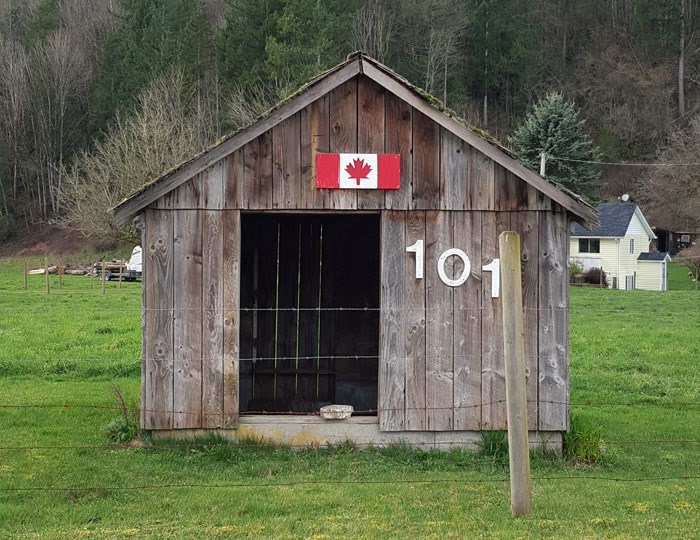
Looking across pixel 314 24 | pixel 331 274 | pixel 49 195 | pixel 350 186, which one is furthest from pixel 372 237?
pixel 49 195

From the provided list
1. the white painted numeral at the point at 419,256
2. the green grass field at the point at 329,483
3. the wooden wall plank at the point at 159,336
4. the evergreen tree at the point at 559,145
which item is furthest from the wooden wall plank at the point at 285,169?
the evergreen tree at the point at 559,145

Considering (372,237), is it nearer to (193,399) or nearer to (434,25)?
(193,399)

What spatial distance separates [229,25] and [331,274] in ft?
155

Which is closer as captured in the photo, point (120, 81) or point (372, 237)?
point (372, 237)

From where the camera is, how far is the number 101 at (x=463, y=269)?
35.4ft

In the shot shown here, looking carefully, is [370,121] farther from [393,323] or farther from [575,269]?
[575,269]

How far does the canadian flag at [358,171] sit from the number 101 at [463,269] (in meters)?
0.75

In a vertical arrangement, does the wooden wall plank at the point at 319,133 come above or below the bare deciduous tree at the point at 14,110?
below

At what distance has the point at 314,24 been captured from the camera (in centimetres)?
5488

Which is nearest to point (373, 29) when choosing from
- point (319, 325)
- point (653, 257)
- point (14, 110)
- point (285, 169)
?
point (653, 257)

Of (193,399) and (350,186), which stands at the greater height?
(350,186)

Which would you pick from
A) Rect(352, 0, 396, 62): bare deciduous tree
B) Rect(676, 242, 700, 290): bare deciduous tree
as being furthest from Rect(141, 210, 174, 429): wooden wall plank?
Rect(352, 0, 396, 62): bare deciduous tree

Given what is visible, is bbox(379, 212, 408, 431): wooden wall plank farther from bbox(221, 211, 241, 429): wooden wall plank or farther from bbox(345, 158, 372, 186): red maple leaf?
bbox(221, 211, 241, 429): wooden wall plank

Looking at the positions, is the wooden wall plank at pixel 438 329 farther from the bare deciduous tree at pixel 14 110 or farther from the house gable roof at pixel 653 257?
the bare deciduous tree at pixel 14 110
